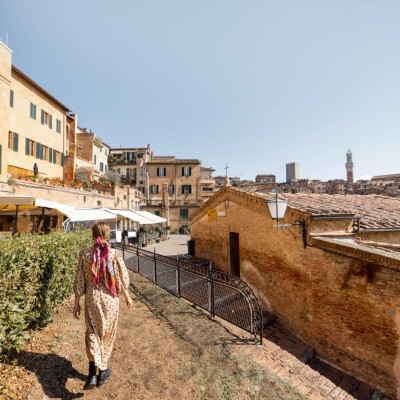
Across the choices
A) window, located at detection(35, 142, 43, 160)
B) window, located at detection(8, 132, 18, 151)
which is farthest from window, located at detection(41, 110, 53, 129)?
window, located at detection(8, 132, 18, 151)

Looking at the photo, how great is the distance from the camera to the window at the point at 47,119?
23491mm

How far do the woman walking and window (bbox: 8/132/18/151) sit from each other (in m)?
20.4

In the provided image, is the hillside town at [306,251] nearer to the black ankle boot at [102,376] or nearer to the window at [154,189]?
the black ankle boot at [102,376]

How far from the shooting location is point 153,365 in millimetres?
4297

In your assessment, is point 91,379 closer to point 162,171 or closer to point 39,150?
point 39,150

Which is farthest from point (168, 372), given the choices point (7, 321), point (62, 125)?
point (62, 125)

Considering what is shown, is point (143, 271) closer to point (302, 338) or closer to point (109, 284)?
point (302, 338)

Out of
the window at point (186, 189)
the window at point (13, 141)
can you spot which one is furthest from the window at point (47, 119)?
the window at point (186, 189)

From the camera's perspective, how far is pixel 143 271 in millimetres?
10539

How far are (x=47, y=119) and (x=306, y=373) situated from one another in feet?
92.4

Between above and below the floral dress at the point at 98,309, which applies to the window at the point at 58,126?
above

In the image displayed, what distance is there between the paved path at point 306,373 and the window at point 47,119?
2598 centimetres

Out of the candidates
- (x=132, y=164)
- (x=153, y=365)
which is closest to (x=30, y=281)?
(x=153, y=365)

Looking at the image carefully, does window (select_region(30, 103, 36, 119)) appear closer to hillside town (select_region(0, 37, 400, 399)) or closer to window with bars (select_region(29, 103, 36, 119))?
window with bars (select_region(29, 103, 36, 119))
